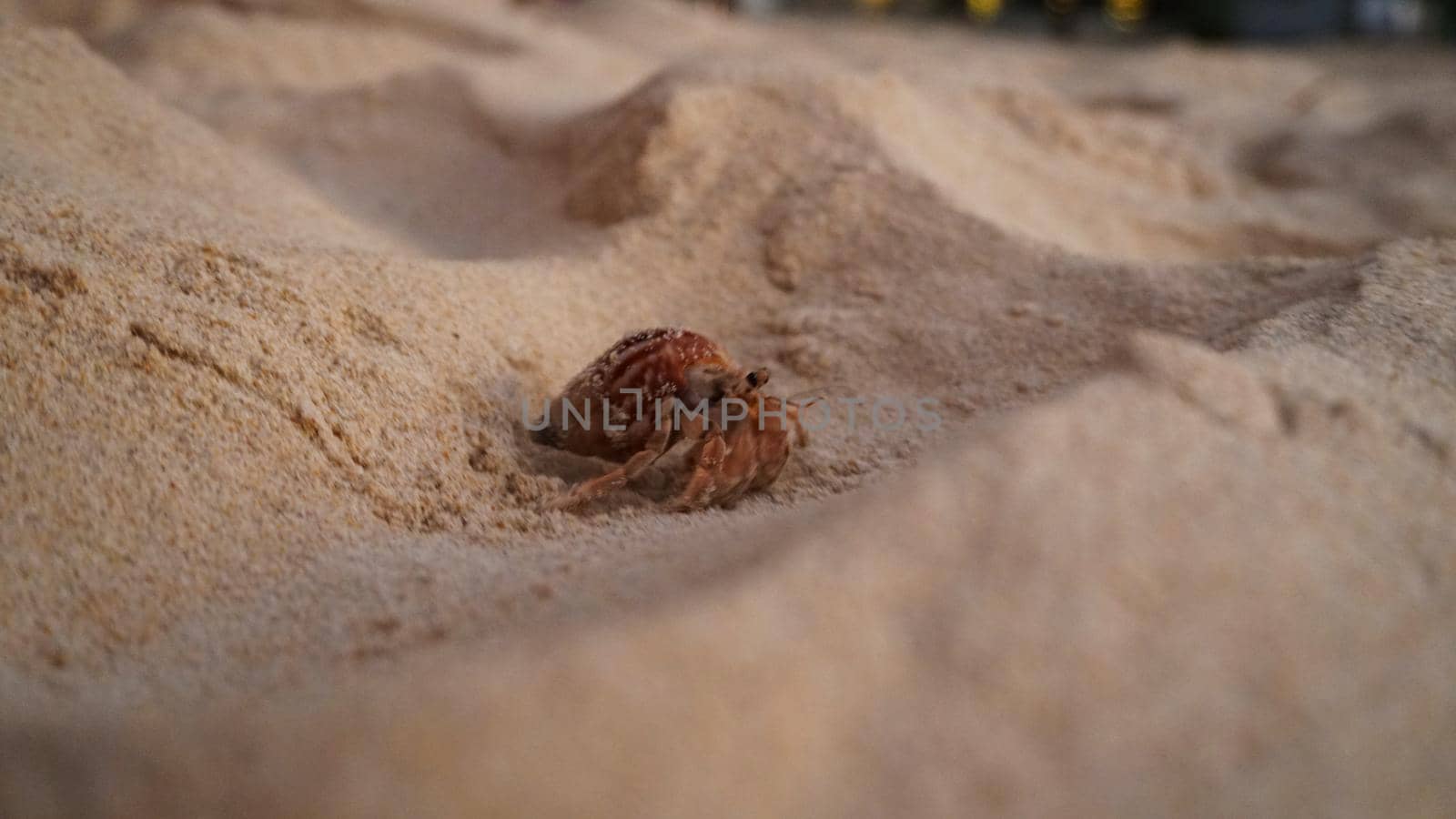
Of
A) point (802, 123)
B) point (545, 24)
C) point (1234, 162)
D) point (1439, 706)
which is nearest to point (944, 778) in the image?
point (1439, 706)

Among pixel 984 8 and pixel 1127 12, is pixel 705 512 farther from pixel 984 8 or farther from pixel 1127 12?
pixel 1127 12

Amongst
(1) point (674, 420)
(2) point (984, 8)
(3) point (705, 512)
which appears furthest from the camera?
(2) point (984, 8)

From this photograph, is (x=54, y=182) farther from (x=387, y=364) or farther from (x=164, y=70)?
(x=164, y=70)

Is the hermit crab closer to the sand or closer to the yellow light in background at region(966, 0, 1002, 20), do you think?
the sand

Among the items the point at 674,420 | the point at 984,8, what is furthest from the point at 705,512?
the point at 984,8

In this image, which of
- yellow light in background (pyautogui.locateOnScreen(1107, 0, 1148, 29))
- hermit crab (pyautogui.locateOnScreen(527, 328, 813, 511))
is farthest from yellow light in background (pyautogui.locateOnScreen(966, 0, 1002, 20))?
hermit crab (pyautogui.locateOnScreen(527, 328, 813, 511))

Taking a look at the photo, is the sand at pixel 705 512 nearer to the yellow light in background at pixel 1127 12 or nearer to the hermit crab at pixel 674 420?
the hermit crab at pixel 674 420
